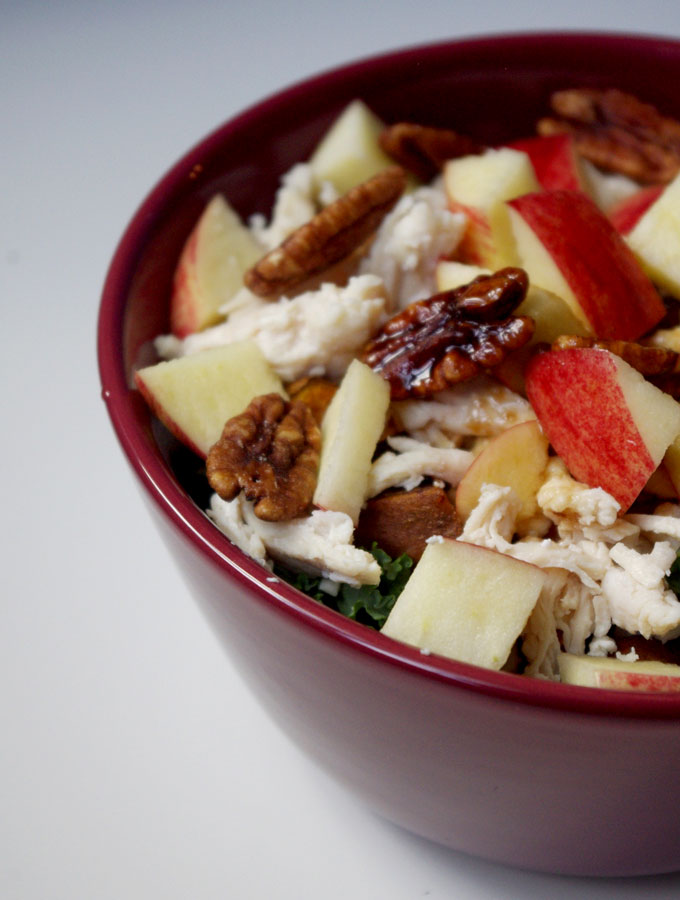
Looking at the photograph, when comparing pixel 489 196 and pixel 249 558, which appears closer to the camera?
pixel 249 558

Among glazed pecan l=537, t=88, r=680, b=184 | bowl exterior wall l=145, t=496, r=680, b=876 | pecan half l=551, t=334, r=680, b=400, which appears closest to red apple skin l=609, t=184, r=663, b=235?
glazed pecan l=537, t=88, r=680, b=184

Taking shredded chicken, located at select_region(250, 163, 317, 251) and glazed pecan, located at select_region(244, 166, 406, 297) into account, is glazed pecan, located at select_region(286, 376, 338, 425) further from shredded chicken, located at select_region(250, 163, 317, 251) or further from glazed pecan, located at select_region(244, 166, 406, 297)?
shredded chicken, located at select_region(250, 163, 317, 251)

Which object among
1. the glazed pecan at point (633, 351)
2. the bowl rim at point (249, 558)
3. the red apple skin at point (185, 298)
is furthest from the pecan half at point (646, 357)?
the red apple skin at point (185, 298)

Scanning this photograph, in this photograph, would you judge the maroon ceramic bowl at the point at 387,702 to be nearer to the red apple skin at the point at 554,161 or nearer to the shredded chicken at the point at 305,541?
the shredded chicken at the point at 305,541

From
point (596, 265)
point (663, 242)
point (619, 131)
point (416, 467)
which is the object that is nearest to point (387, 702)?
point (416, 467)

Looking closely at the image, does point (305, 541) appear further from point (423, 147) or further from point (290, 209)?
point (423, 147)

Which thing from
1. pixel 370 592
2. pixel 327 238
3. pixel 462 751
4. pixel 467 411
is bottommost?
pixel 462 751
